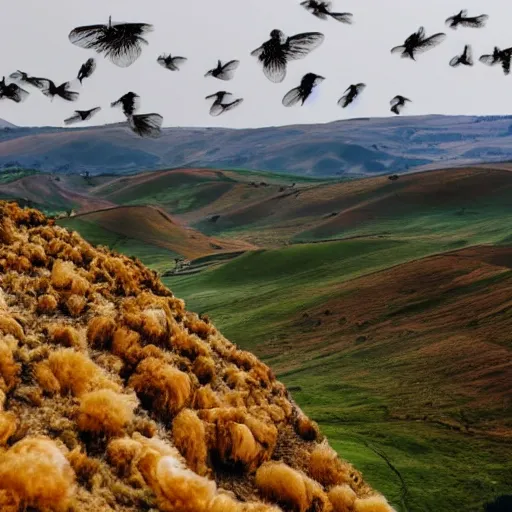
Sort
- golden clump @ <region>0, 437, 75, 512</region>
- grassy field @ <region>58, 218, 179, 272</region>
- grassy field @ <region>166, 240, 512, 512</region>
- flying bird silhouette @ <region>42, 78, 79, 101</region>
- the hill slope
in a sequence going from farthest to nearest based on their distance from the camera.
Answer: the hill slope, grassy field @ <region>58, 218, 179, 272</region>, grassy field @ <region>166, 240, 512, 512</region>, flying bird silhouette @ <region>42, 78, 79, 101</region>, golden clump @ <region>0, 437, 75, 512</region>

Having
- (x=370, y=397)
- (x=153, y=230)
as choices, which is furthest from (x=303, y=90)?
(x=153, y=230)

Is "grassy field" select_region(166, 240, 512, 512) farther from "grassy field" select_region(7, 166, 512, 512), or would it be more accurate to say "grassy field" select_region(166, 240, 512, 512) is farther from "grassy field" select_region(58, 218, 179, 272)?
"grassy field" select_region(58, 218, 179, 272)

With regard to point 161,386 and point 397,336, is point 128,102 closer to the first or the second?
point 161,386

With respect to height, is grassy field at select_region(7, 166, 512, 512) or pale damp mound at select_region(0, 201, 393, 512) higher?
pale damp mound at select_region(0, 201, 393, 512)

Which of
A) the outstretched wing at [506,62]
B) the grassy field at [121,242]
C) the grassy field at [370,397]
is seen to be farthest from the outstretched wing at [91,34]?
the grassy field at [121,242]

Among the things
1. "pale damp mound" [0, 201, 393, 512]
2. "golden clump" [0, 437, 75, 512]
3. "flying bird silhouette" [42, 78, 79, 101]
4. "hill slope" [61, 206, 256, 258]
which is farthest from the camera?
"hill slope" [61, 206, 256, 258]

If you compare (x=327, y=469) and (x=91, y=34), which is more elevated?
(x=91, y=34)

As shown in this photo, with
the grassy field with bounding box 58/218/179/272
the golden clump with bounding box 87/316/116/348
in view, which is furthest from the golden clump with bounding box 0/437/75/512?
the grassy field with bounding box 58/218/179/272

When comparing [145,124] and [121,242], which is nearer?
[145,124]
